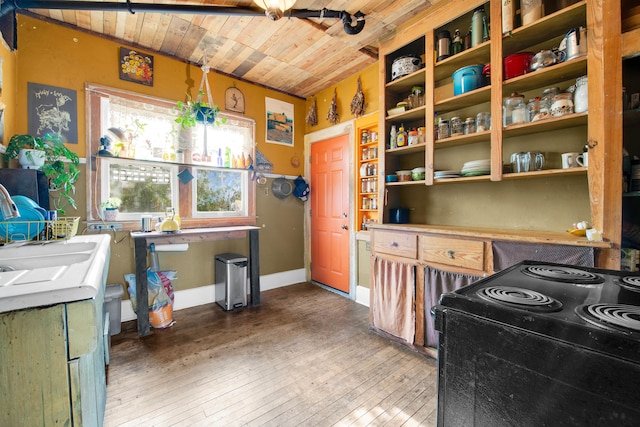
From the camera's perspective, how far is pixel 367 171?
11.2ft

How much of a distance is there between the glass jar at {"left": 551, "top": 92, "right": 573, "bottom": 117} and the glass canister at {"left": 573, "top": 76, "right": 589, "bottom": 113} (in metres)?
0.03

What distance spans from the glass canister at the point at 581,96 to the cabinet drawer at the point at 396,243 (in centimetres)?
128

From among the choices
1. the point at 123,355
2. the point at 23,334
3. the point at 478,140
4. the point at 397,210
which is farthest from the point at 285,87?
the point at 23,334

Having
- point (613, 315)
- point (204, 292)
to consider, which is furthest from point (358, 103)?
point (613, 315)

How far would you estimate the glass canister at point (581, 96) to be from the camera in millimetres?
1625

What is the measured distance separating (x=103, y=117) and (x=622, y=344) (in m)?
3.70

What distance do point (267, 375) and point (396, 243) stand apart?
1452 millimetres

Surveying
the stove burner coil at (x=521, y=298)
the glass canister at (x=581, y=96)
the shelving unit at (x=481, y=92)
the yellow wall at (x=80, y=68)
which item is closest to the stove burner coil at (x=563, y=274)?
the stove burner coil at (x=521, y=298)

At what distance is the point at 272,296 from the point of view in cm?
365

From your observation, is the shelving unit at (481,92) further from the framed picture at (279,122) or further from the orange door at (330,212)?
the framed picture at (279,122)

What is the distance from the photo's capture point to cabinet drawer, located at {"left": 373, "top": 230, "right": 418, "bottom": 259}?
2.33 m

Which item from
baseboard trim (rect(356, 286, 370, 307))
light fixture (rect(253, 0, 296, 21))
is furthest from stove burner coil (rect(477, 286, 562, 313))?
baseboard trim (rect(356, 286, 370, 307))

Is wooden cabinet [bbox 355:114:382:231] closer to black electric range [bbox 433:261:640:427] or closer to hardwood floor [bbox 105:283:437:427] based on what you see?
hardwood floor [bbox 105:283:437:427]

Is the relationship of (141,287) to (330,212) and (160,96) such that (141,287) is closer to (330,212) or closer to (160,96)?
(160,96)
